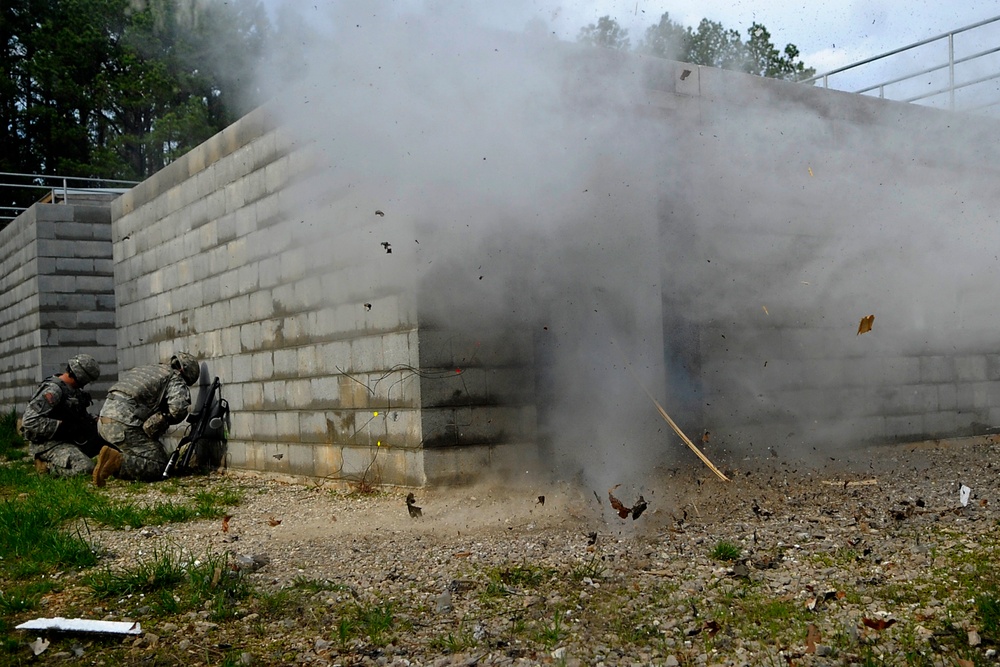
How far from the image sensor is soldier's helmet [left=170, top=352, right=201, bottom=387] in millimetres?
8562

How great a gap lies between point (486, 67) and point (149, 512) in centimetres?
343

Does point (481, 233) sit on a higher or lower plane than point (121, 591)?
higher

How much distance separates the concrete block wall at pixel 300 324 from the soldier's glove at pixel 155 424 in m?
0.55

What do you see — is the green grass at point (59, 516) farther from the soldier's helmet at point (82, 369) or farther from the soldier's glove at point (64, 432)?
the soldier's helmet at point (82, 369)

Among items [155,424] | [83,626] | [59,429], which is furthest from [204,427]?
[83,626]

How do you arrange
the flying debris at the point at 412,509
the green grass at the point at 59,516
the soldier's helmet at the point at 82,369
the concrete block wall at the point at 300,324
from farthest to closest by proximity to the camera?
the soldier's helmet at the point at 82,369 → the concrete block wall at the point at 300,324 → the flying debris at the point at 412,509 → the green grass at the point at 59,516

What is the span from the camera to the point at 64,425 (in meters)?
8.84

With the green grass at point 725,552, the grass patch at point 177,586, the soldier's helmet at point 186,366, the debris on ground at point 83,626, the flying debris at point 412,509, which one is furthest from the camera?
the soldier's helmet at point 186,366

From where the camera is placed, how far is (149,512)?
229 inches

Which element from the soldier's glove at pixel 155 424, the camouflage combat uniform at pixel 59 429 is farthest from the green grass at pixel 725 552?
the camouflage combat uniform at pixel 59 429

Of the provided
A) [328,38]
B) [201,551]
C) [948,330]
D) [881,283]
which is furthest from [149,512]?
[948,330]

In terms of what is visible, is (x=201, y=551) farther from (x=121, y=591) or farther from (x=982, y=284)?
(x=982, y=284)

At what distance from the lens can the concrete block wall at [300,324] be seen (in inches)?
237

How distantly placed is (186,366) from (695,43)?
5.28 m
